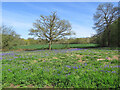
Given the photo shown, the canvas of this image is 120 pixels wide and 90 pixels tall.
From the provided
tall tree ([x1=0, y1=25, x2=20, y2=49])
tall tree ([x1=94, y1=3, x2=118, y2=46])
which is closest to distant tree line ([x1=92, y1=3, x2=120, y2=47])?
tall tree ([x1=94, y1=3, x2=118, y2=46])

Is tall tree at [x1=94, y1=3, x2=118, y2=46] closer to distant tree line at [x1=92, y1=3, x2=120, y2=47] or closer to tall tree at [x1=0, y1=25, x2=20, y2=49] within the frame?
distant tree line at [x1=92, y1=3, x2=120, y2=47]

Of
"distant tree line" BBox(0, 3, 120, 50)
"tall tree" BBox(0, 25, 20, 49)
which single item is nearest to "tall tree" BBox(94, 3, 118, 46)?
"distant tree line" BBox(0, 3, 120, 50)

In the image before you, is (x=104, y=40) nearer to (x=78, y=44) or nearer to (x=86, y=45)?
(x=86, y=45)

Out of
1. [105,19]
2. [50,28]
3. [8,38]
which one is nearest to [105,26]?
[105,19]

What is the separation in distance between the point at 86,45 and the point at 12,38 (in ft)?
45.6

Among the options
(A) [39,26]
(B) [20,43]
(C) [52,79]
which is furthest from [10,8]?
(B) [20,43]

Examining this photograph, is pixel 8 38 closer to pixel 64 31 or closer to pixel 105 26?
pixel 64 31

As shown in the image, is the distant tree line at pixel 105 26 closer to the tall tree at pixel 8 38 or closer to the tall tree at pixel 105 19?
the tall tree at pixel 105 19

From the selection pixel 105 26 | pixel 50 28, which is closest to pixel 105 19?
pixel 105 26

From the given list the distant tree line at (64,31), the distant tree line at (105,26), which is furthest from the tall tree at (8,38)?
the distant tree line at (105,26)

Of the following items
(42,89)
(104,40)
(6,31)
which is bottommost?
(42,89)

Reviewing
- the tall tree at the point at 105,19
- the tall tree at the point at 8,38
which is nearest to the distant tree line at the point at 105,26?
the tall tree at the point at 105,19

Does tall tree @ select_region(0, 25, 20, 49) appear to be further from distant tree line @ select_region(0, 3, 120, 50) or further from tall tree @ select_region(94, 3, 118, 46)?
tall tree @ select_region(94, 3, 118, 46)

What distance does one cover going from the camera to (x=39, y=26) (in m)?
15.2
